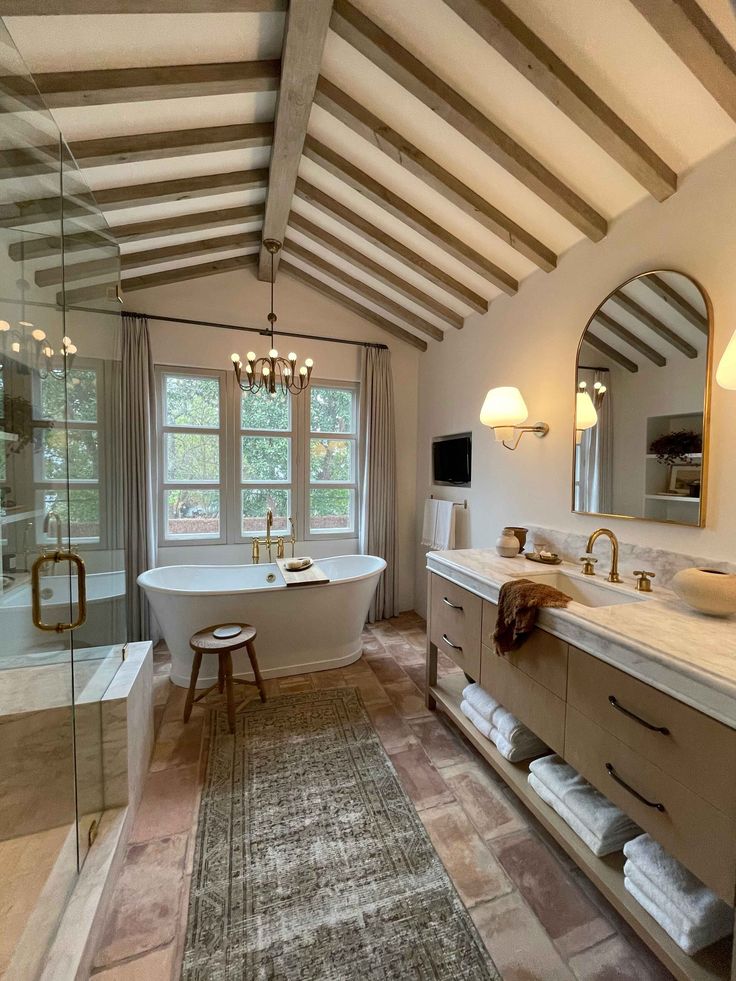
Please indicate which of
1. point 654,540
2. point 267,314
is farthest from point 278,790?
point 267,314

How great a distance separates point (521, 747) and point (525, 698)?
314mm

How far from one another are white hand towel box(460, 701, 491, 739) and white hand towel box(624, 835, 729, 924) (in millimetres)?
703

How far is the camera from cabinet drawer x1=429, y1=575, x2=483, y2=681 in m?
1.94

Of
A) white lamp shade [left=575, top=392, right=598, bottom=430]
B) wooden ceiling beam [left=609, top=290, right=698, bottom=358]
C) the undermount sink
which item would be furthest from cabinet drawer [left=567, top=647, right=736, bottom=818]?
wooden ceiling beam [left=609, top=290, right=698, bottom=358]

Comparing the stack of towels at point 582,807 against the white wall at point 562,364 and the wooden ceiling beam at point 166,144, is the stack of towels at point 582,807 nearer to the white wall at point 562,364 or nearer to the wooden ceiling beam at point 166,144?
the white wall at point 562,364

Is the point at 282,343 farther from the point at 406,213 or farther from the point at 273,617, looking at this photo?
the point at 273,617

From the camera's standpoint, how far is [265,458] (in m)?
3.71

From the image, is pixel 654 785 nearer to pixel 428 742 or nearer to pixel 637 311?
pixel 428 742

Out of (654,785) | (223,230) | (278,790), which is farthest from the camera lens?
(223,230)

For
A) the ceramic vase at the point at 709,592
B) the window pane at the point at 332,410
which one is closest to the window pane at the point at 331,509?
the window pane at the point at 332,410

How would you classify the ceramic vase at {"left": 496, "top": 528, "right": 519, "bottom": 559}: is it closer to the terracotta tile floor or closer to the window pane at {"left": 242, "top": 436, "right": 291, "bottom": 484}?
the terracotta tile floor

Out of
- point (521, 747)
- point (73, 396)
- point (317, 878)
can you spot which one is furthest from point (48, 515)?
point (521, 747)

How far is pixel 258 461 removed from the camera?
370cm

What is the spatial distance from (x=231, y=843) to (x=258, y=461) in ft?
9.10
